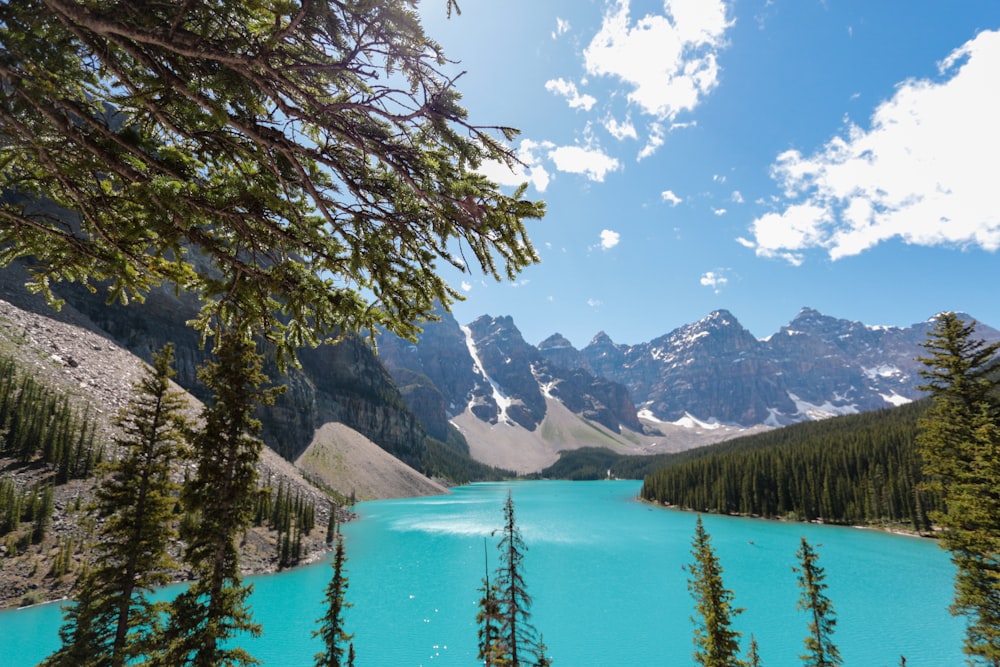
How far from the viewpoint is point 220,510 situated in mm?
13227

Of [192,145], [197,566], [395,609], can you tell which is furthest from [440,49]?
[395,609]

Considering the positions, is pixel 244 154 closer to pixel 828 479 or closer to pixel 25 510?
pixel 25 510

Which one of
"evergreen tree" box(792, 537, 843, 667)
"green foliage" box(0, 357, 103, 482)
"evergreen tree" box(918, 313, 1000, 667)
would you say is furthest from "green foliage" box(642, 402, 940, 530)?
"green foliage" box(0, 357, 103, 482)

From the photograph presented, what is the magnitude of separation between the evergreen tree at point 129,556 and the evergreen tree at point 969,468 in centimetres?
2629

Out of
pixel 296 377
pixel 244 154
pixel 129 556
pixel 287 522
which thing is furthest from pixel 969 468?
pixel 296 377

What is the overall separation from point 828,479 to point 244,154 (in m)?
102

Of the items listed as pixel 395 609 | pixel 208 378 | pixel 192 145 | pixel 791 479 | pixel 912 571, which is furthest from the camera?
A: pixel 791 479

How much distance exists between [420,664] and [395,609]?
10.1 meters

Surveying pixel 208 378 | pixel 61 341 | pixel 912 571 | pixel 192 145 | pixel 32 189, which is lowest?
pixel 912 571

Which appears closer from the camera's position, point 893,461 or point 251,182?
point 251,182

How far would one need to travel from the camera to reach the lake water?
87.2 ft

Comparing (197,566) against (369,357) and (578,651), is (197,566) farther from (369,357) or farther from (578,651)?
(369,357)

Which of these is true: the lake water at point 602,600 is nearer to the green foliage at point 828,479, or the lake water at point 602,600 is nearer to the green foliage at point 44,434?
the green foliage at point 828,479

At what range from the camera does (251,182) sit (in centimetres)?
434
